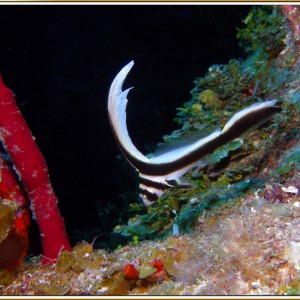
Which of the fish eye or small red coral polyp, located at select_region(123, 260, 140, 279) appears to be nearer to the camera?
small red coral polyp, located at select_region(123, 260, 140, 279)

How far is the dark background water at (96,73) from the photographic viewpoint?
31.4ft

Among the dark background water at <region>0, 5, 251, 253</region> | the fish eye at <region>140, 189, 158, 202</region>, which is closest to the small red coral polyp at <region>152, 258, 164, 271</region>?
the fish eye at <region>140, 189, 158, 202</region>

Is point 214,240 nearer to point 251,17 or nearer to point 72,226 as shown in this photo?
point 251,17

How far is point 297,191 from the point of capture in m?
2.84

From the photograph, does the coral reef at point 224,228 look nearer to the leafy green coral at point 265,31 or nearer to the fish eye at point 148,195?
the leafy green coral at point 265,31

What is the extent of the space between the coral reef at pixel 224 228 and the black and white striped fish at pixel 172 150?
0.93 ft

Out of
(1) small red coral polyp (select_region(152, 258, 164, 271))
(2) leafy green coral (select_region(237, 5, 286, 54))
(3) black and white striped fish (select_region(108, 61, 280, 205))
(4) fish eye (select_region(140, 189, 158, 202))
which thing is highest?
(2) leafy green coral (select_region(237, 5, 286, 54))

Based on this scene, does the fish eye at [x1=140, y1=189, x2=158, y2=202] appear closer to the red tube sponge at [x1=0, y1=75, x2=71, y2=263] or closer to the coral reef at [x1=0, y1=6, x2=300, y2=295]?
the coral reef at [x1=0, y1=6, x2=300, y2=295]

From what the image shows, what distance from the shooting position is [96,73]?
10070mm

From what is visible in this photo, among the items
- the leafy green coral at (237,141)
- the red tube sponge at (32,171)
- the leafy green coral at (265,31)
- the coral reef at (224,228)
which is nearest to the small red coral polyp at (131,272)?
the coral reef at (224,228)

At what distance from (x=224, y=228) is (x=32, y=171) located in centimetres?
215

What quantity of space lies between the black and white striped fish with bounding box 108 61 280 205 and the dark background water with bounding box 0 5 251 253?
6.41m

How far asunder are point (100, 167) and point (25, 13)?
561 centimetres

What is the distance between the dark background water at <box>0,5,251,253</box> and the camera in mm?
9586
